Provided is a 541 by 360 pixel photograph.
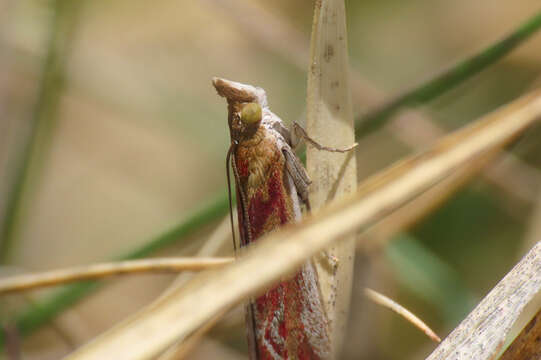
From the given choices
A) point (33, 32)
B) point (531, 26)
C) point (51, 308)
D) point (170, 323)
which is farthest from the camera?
point (33, 32)

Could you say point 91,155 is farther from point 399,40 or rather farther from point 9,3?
point 399,40

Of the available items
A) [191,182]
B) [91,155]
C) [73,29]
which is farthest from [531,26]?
[91,155]

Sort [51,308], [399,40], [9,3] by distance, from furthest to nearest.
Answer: [399,40]
[9,3]
[51,308]

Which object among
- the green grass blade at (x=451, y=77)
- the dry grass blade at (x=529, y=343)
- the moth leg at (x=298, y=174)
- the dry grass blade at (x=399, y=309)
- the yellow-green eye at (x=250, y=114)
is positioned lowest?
the dry grass blade at (x=399, y=309)

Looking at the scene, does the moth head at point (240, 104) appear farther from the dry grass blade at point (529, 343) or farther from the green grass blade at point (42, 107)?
the green grass blade at point (42, 107)

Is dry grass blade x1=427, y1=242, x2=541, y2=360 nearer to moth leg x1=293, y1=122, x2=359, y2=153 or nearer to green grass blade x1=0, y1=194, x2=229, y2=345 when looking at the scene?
moth leg x1=293, y1=122, x2=359, y2=153

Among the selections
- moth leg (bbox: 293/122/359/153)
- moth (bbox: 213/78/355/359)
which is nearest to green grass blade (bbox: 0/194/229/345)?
moth (bbox: 213/78/355/359)

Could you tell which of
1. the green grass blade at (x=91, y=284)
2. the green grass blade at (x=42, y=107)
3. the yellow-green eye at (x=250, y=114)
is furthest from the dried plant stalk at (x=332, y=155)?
the green grass blade at (x=42, y=107)
